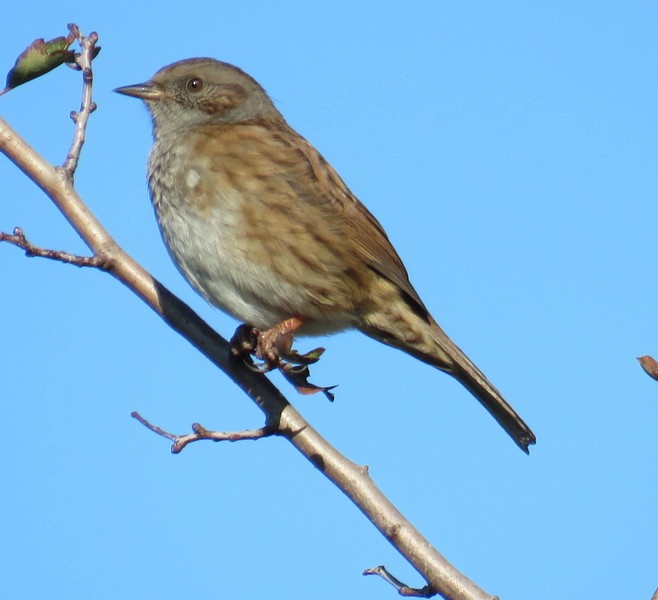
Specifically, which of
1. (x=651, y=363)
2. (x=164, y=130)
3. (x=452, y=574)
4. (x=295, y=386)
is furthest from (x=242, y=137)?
(x=651, y=363)

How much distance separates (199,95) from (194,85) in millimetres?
111

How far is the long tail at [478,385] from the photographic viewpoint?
5746 mm

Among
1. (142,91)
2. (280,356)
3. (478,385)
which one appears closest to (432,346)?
(478,385)

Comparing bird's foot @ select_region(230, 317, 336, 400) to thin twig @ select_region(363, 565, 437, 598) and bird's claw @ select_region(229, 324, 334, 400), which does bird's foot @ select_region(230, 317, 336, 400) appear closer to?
bird's claw @ select_region(229, 324, 334, 400)

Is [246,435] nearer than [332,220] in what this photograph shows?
Yes

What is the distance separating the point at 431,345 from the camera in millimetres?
6062

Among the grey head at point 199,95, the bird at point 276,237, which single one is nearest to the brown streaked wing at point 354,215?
the bird at point 276,237

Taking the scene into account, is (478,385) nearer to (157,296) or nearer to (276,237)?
(276,237)

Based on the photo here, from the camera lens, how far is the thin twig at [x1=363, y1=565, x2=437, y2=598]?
11.5 ft

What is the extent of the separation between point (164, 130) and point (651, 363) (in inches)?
166

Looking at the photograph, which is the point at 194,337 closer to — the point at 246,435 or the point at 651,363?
the point at 246,435

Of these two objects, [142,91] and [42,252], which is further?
[142,91]

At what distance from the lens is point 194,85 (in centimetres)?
657

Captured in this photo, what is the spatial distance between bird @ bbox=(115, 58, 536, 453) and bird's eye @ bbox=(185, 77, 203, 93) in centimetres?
A: 4
